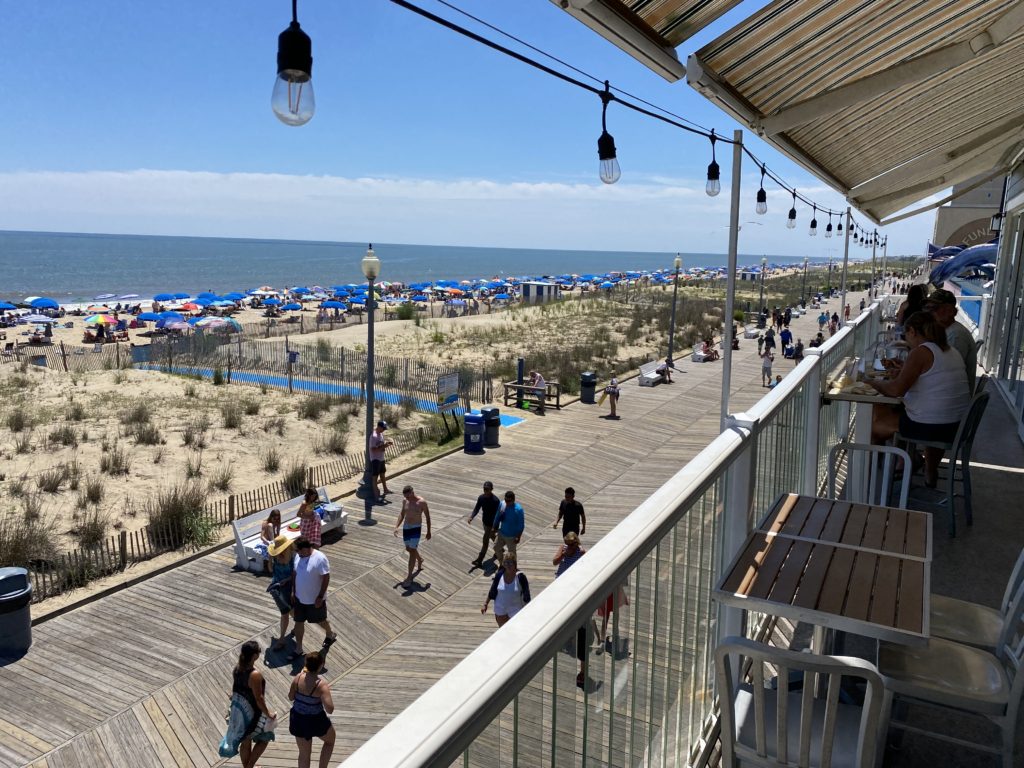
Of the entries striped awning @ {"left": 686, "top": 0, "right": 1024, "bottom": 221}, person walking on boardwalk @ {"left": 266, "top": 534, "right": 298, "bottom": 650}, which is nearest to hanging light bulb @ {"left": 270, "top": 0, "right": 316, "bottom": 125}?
striped awning @ {"left": 686, "top": 0, "right": 1024, "bottom": 221}

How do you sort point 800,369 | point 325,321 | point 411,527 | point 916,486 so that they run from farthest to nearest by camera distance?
point 325,321 < point 411,527 < point 916,486 < point 800,369

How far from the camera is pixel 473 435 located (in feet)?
50.2

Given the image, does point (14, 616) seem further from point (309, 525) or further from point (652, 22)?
point (652, 22)

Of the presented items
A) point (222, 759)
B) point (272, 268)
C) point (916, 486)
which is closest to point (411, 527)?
point (222, 759)

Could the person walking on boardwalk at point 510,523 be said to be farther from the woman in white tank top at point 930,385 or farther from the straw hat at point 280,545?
the woman in white tank top at point 930,385

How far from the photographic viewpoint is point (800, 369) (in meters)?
3.95

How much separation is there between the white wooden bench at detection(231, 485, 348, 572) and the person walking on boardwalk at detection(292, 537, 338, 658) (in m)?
1.75

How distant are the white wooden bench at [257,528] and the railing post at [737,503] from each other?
7.59m

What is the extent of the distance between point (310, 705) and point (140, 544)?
21.5 feet

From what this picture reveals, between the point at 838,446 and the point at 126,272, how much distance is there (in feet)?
496

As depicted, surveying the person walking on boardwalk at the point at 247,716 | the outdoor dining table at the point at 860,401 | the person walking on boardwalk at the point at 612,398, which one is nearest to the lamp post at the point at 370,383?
the person walking on boardwalk at the point at 247,716

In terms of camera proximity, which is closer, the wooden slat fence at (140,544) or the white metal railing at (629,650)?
the white metal railing at (629,650)

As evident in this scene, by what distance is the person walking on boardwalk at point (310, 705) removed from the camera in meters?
5.57

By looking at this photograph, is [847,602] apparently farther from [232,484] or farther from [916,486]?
[232,484]
